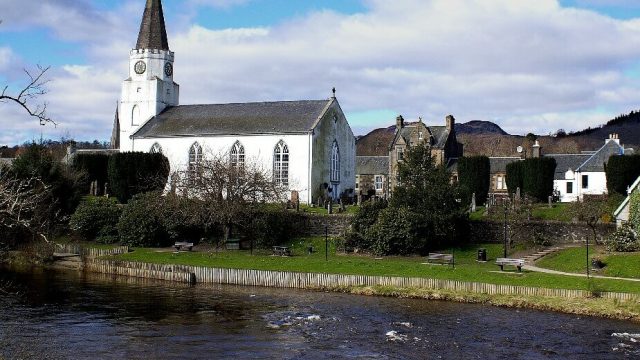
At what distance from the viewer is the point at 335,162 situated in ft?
263

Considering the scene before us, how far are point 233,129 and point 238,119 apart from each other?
2.21 m

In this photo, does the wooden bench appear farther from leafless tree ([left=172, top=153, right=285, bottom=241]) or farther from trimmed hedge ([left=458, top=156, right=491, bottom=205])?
trimmed hedge ([left=458, top=156, right=491, bottom=205])

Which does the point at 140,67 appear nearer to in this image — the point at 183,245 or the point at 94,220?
the point at 94,220

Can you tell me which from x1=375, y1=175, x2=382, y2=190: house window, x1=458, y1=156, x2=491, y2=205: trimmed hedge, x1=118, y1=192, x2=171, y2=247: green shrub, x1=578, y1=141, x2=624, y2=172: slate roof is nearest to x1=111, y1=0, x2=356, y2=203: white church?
x1=118, y1=192, x2=171, y2=247: green shrub

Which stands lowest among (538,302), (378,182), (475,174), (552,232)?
(538,302)

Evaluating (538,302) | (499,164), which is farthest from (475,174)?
(538,302)

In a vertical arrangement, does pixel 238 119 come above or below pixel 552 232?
above

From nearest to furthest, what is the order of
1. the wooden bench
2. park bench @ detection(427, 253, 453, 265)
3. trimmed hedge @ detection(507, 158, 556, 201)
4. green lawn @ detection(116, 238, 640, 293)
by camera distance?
Result: green lawn @ detection(116, 238, 640, 293) → park bench @ detection(427, 253, 453, 265) → the wooden bench → trimmed hedge @ detection(507, 158, 556, 201)

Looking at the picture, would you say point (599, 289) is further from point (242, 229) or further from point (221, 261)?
point (242, 229)

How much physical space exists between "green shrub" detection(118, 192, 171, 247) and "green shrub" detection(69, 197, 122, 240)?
6.94ft

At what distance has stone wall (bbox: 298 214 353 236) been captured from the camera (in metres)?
55.8

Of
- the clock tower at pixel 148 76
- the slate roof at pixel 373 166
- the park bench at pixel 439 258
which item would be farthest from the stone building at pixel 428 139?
the park bench at pixel 439 258

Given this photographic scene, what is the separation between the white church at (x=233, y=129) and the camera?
7481 cm

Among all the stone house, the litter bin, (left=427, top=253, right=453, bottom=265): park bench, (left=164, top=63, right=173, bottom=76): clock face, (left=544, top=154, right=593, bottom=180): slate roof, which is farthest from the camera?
the stone house
